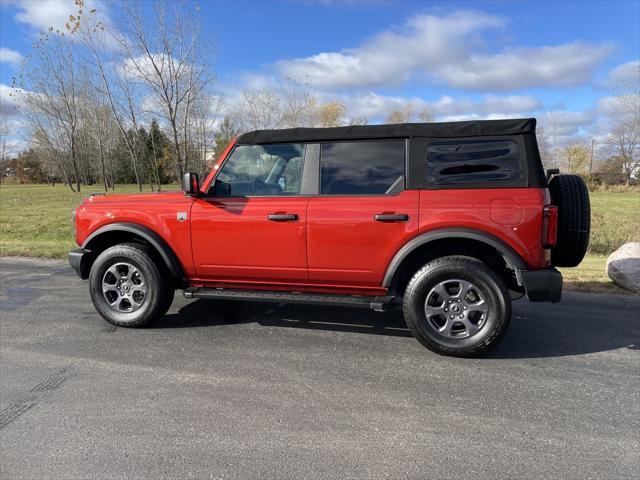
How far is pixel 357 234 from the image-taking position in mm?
3812

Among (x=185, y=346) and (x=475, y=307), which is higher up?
(x=475, y=307)

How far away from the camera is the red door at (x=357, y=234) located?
12.3 feet

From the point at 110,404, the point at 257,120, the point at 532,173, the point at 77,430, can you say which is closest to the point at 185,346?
the point at 110,404

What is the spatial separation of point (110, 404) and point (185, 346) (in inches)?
40.7

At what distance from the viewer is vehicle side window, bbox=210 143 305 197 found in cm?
416

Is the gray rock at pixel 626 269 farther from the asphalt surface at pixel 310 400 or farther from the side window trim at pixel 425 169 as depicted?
the side window trim at pixel 425 169

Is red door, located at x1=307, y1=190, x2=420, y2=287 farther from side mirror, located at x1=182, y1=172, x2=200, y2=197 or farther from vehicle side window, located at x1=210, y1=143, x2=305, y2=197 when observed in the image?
side mirror, located at x1=182, y1=172, x2=200, y2=197

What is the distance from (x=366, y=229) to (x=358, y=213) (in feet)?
0.52

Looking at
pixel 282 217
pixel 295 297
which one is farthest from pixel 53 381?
pixel 282 217

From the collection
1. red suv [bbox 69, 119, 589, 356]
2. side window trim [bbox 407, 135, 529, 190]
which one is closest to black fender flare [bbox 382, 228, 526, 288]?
red suv [bbox 69, 119, 589, 356]

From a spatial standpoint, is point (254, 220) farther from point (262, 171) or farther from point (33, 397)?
point (33, 397)

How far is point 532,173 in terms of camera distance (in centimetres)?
355

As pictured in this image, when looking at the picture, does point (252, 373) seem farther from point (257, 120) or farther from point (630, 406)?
point (257, 120)

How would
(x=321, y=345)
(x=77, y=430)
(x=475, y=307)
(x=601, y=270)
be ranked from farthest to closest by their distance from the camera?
(x=601, y=270) → (x=321, y=345) → (x=475, y=307) → (x=77, y=430)
